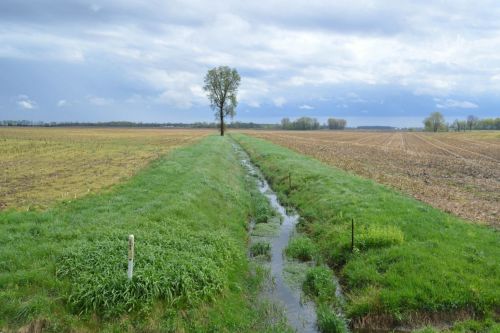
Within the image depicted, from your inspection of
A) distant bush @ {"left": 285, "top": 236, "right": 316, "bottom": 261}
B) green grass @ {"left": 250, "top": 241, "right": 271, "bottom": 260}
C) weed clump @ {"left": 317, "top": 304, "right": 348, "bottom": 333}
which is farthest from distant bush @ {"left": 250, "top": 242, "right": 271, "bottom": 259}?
weed clump @ {"left": 317, "top": 304, "right": 348, "bottom": 333}

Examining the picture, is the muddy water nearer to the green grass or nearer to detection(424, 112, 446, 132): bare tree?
the green grass

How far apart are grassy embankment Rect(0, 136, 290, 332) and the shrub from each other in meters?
1.51

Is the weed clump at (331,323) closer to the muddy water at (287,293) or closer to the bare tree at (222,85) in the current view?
the muddy water at (287,293)

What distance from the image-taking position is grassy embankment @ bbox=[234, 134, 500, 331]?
378 inches

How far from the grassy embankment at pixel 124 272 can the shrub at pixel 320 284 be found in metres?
1.51

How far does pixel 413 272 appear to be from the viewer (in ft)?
35.5

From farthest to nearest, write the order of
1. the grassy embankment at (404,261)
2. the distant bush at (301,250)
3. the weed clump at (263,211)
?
1. the weed clump at (263,211)
2. the distant bush at (301,250)
3. the grassy embankment at (404,261)

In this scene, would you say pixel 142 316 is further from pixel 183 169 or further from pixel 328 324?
pixel 183 169

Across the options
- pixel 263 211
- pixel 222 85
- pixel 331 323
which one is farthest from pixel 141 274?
pixel 222 85

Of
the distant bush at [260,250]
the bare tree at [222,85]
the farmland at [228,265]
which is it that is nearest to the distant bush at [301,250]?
the farmland at [228,265]

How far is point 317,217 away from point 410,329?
901 centimetres

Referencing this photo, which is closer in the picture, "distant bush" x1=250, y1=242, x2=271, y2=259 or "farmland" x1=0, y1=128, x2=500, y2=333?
"farmland" x1=0, y1=128, x2=500, y2=333

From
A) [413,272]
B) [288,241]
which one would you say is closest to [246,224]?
[288,241]

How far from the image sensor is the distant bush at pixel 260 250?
46.5 ft
